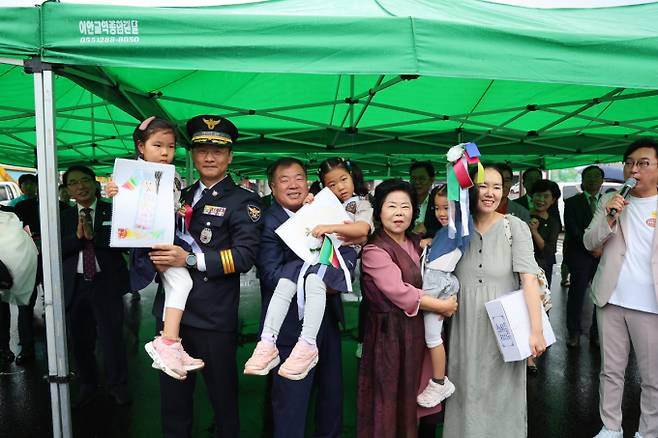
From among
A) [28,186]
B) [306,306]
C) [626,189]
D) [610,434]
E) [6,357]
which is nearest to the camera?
[306,306]

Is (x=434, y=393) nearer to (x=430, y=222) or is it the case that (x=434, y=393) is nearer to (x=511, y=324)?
(x=511, y=324)

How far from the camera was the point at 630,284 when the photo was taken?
108 inches

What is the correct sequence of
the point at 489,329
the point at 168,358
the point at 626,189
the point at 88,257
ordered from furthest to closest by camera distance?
the point at 88,257
the point at 626,189
the point at 489,329
the point at 168,358

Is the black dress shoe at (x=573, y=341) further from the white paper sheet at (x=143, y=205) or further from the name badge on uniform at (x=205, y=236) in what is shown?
the white paper sheet at (x=143, y=205)

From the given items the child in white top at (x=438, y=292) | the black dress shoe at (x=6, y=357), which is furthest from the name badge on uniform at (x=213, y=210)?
the black dress shoe at (x=6, y=357)

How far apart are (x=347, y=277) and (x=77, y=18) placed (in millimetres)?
1670

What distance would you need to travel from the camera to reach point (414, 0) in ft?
9.71

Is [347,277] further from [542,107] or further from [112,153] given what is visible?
[112,153]

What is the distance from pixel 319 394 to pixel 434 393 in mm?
594

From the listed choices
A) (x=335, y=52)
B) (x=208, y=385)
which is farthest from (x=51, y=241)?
(x=335, y=52)

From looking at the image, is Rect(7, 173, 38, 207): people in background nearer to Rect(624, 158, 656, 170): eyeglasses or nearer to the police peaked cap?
the police peaked cap

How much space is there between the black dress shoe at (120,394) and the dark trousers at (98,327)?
3 cm

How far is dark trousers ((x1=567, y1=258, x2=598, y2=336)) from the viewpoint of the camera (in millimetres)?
4789

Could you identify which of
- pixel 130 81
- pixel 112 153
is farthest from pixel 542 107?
pixel 112 153
